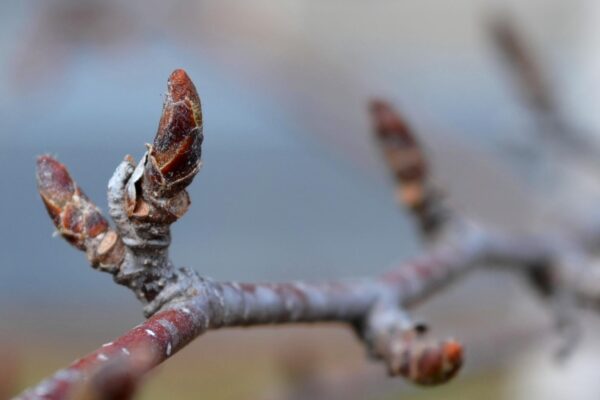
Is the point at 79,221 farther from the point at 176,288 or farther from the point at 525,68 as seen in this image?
the point at 525,68

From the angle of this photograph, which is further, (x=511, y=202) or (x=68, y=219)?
(x=511, y=202)

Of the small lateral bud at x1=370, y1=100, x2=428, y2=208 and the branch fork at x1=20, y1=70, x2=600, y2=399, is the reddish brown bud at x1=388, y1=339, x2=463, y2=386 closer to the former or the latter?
the branch fork at x1=20, y1=70, x2=600, y2=399

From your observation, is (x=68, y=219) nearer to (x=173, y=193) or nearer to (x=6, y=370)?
(x=173, y=193)

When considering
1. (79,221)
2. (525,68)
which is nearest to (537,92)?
(525,68)

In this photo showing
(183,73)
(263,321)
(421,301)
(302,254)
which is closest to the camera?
(183,73)

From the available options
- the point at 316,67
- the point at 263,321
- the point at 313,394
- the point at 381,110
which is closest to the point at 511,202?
the point at 316,67

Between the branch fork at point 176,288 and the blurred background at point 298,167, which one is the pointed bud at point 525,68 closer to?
the blurred background at point 298,167

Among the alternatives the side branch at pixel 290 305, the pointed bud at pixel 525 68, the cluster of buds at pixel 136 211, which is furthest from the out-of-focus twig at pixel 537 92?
the cluster of buds at pixel 136 211
